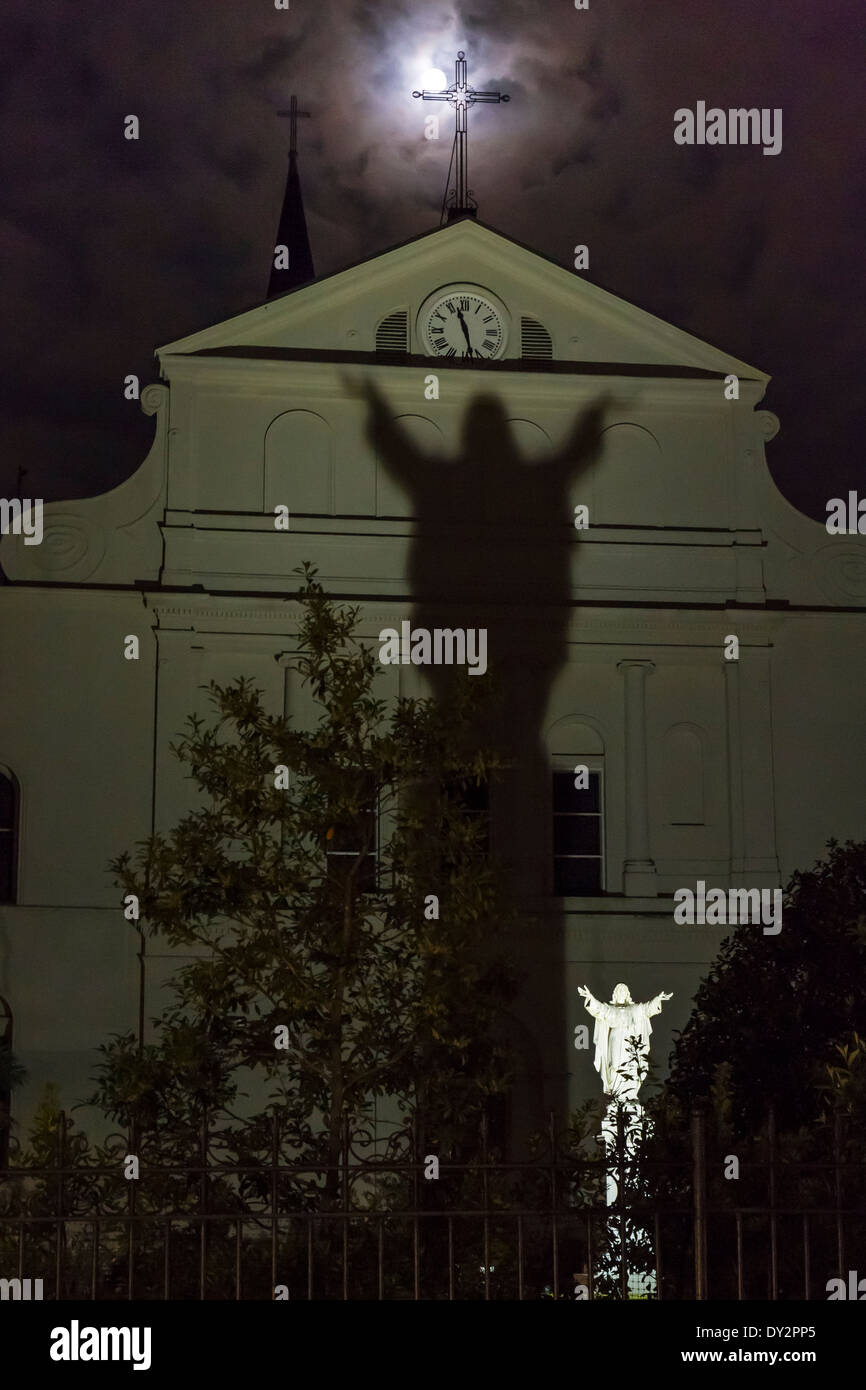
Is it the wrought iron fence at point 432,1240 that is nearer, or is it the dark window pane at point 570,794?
the wrought iron fence at point 432,1240

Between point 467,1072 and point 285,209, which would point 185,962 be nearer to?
point 467,1072

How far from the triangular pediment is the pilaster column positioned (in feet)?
14.3

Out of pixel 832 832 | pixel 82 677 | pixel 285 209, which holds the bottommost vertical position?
pixel 832 832

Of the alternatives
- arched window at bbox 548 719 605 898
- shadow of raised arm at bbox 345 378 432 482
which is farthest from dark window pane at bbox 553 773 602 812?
shadow of raised arm at bbox 345 378 432 482

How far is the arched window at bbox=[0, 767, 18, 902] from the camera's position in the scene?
25.3 metres

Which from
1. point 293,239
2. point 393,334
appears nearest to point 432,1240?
point 393,334

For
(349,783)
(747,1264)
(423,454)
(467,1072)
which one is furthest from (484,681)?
(423,454)

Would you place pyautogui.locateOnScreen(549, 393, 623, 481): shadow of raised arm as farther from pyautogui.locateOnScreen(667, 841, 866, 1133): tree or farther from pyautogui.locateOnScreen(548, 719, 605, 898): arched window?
pyautogui.locateOnScreen(667, 841, 866, 1133): tree

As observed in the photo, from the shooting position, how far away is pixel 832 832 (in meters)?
26.5

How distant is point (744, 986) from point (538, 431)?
1303cm

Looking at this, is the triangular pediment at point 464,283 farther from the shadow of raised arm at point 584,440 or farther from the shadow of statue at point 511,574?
the shadow of statue at point 511,574

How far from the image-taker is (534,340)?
27000 millimetres

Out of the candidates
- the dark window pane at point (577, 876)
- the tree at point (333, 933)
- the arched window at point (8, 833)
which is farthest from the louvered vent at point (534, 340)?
the tree at point (333, 933)

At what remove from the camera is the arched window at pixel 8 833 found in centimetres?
2528
